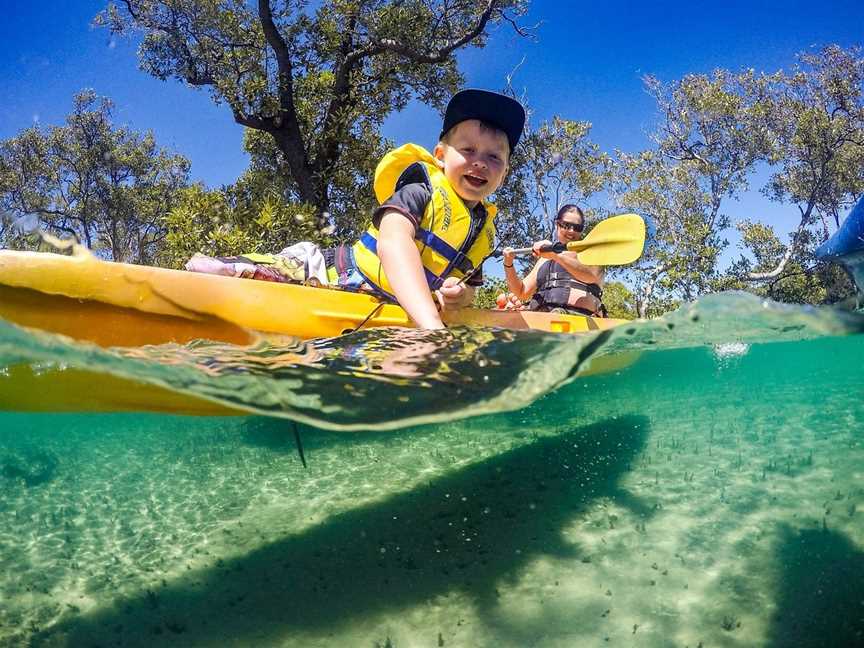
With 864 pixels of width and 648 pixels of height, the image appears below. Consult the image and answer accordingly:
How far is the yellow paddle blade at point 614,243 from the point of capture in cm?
385

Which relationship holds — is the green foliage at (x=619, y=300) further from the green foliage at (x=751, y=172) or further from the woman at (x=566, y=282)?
the woman at (x=566, y=282)

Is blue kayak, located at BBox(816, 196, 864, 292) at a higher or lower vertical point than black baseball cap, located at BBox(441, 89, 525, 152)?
lower

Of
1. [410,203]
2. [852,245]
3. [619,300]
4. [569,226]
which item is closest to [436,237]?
[410,203]

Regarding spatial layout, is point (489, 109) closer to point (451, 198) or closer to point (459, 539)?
point (451, 198)

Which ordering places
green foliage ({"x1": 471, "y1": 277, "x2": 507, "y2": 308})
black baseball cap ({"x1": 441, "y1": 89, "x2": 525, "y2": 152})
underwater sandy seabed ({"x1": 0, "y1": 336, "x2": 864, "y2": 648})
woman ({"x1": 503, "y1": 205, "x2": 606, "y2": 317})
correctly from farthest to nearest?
green foliage ({"x1": 471, "y1": 277, "x2": 507, "y2": 308}), woman ({"x1": 503, "y1": 205, "x2": 606, "y2": 317}), black baseball cap ({"x1": 441, "y1": 89, "x2": 525, "y2": 152}), underwater sandy seabed ({"x1": 0, "y1": 336, "x2": 864, "y2": 648})

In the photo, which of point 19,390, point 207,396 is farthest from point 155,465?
point 207,396

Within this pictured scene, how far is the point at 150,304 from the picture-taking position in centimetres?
270

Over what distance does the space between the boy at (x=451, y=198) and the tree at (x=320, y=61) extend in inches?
256

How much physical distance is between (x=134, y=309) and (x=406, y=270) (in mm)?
1341

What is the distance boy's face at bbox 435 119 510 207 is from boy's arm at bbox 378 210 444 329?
0.53 metres

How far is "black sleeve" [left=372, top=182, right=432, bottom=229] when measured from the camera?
2945 mm

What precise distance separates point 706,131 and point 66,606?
19817 mm

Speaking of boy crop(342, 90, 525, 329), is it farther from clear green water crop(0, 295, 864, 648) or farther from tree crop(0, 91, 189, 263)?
tree crop(0, 91, 189, 263)

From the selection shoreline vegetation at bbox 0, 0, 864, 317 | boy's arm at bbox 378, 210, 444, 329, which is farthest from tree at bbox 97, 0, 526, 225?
boy's arm at bbox 378, 210, 444, 329
